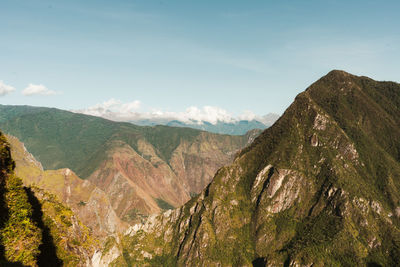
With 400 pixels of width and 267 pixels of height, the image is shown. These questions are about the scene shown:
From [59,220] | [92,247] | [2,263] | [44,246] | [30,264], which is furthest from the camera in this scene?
[92,247]

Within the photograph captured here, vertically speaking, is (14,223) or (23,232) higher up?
(14,223)

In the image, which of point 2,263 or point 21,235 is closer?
point 2,263

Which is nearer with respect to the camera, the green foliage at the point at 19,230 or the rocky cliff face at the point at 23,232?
the green foliage at the point at 19,230

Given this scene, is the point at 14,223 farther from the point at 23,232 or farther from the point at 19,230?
the point at 23,232

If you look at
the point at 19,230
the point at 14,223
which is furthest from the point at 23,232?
the point at 14,223

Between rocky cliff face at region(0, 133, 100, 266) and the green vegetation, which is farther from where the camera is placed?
rocky cliff face at region(0, 133, 100, 266)

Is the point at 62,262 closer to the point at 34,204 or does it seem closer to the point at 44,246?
the point at 44,246

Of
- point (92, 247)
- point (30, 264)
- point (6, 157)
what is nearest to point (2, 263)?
point (30, 264)

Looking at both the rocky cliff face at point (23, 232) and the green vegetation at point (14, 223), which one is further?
the rocky cliff face at point (23, 232)

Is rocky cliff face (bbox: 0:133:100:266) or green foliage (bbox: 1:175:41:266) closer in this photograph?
green foliage (bbox: 1:175:41:266)

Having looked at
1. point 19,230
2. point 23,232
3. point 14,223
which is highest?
point 14,223

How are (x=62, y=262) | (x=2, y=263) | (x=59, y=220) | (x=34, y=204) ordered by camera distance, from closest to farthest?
(x=2, y=263), (x=62, y=262), (x=34, y=204), (x=59, y=220)
